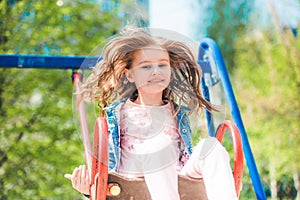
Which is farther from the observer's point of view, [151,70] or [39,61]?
[39,61]

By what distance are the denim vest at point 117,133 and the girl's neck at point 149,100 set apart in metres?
0.05

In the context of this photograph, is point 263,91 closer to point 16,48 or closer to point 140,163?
point 16,48

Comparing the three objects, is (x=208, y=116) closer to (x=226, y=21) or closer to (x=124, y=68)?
(x=124, y=68)

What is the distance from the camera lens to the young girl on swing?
1.56 meters

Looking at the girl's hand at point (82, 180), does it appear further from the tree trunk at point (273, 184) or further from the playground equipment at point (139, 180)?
the tree trunk at point (273, 184)

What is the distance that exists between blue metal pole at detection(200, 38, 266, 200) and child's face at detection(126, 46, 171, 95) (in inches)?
27.7

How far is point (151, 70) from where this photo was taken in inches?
63.8

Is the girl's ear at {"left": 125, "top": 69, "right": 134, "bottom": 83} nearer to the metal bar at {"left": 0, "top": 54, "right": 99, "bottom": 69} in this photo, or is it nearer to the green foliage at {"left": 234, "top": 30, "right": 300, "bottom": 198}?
the metal bar at {"left": 0, "top": 54, "right": 99, "bottom": 69}

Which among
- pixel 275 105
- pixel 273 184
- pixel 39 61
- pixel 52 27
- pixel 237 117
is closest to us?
pixel 237 117

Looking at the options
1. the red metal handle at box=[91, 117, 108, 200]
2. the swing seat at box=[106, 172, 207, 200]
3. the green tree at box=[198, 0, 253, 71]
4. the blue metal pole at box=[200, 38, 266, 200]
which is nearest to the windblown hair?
the red metal handle at box=[91, 117, 108, 200]

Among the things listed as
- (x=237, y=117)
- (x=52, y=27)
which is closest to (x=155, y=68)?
(x=237, y=117)

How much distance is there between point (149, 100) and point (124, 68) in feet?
0.42

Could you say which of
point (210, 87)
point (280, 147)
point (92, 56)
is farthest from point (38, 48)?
point (280, 147)

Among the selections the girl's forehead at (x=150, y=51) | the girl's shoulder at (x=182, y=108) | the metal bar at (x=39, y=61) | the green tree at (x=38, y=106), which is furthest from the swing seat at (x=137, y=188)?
the green tree at (x=38, y=106)
